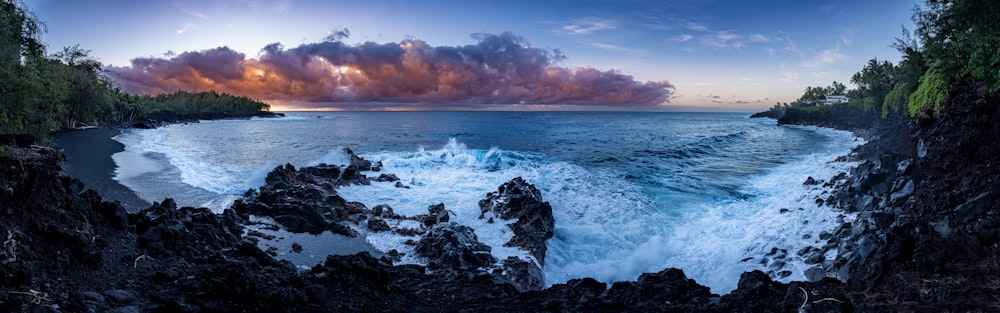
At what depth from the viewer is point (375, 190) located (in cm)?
2064

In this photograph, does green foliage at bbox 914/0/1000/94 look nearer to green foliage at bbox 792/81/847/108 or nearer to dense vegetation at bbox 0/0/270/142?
dense vegetation at bbox 0/0/270/142

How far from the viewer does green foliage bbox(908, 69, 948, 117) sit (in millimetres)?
16078

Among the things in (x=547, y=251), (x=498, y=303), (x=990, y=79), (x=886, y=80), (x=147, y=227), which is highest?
(x=886, y=80)

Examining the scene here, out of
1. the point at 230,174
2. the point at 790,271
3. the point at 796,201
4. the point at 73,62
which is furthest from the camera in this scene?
the point at 73,62

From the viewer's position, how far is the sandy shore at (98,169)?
15.7m

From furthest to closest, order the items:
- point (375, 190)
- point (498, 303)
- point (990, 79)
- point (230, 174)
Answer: point (230, 174) < point (375, 190) < point (990, 79) < point (498, 303)

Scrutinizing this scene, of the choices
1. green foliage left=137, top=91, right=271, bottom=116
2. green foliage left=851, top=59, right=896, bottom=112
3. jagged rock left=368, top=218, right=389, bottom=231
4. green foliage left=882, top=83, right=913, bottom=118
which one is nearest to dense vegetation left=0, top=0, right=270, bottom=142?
green foliage left=137, top=91, right=271, bottom=116

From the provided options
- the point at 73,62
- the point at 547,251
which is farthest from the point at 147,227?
the point at 73,62

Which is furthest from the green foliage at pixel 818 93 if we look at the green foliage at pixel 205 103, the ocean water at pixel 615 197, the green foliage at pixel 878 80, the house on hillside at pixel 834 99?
the green foliage at pixel 205 103

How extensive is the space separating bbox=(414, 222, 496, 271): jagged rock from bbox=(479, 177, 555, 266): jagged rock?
4.12 ft

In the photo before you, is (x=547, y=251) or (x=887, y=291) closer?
(x=887, y=291)

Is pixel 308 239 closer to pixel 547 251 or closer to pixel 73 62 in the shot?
pixel 547 251

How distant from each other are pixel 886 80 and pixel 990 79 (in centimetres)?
4745

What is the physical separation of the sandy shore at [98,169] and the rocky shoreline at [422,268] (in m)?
6.29
